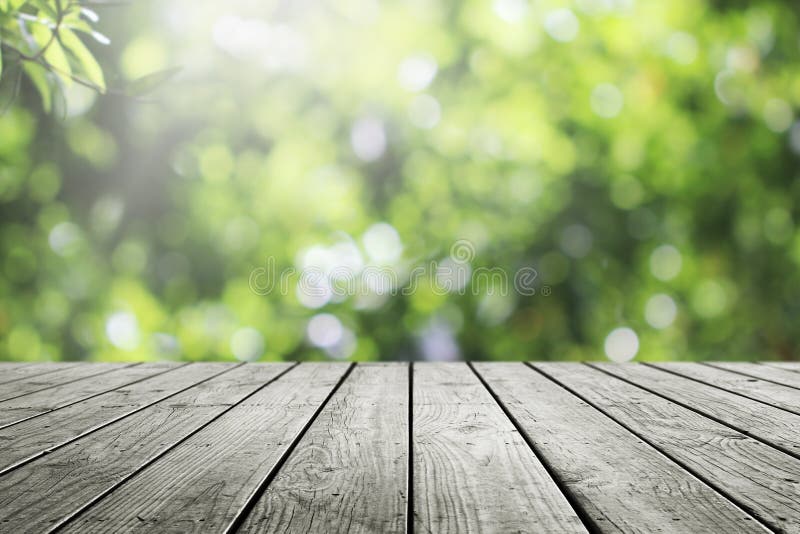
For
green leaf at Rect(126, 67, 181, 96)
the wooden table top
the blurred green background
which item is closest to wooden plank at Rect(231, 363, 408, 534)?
the wooden table top

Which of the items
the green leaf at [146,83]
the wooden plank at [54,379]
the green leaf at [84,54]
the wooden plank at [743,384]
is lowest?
the wooden plank at [54,379]

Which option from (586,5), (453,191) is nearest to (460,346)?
(453,191)

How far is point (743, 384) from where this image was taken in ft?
5.00

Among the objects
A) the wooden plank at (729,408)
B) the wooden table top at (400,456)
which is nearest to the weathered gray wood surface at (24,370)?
the wooden table top at (400,456)

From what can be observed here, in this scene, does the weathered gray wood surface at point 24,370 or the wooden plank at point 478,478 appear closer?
the wooden plank at point 478,478

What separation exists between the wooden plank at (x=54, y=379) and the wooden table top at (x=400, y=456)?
0.05 feet

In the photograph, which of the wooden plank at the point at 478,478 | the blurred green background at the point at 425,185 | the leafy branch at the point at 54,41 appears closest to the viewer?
the wooden plank at the point at 478,478

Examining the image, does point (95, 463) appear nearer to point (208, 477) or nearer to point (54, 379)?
point (208, 477)

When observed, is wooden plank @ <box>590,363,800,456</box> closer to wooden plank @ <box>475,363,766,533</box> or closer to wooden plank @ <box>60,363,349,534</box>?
wooden plank @ <box>475,363,766,533</box>

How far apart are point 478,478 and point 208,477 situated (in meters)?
0.31

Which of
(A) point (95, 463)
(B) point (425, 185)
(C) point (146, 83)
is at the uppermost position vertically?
(B) point (425, 185)

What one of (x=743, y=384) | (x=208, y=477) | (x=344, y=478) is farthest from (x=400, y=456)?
(x=743, y=384)

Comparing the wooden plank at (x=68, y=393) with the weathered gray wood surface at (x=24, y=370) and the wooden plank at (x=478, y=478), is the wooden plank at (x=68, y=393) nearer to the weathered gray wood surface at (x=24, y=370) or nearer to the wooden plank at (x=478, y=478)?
the weathered gray wood surface at (x=24, y=370)

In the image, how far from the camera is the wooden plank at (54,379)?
1.41 m
